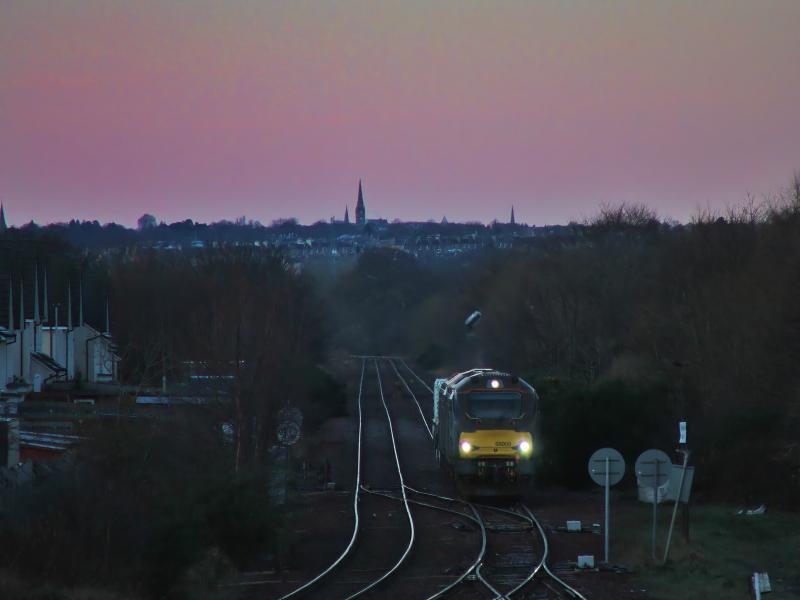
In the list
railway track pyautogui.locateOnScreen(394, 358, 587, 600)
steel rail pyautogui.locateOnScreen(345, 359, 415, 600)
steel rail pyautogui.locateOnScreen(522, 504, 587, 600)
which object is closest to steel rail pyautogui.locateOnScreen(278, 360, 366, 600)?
steel rail pyautogui.locateOnScreen(345, 359, 415, 600)

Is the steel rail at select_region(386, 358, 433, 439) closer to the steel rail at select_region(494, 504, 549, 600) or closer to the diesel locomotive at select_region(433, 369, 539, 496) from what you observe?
the diesel locomotive at select_region(433, 369, 539, 496)

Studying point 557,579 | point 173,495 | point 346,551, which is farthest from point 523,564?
point 173,495

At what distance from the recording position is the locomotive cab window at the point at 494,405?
25766 millimetres

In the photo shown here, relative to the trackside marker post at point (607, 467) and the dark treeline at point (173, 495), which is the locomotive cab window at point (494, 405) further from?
the trackside marker post at point (607, 467)

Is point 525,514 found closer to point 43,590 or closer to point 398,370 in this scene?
point 43,590

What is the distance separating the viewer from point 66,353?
57875 millimetres

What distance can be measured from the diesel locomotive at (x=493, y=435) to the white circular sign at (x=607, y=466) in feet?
20.8

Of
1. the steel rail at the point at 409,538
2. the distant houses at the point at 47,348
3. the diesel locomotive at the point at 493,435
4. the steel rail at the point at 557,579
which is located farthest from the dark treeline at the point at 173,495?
the distant houses at the point at 47,348

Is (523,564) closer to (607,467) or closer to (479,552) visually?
(479,552)

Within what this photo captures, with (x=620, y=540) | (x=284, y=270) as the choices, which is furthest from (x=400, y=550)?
(x=284, y=270)

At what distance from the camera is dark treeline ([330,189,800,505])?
26984mm

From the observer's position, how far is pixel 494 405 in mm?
25859

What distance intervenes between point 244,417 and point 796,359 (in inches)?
539

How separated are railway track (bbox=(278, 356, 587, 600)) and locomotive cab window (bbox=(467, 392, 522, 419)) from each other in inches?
85.9
